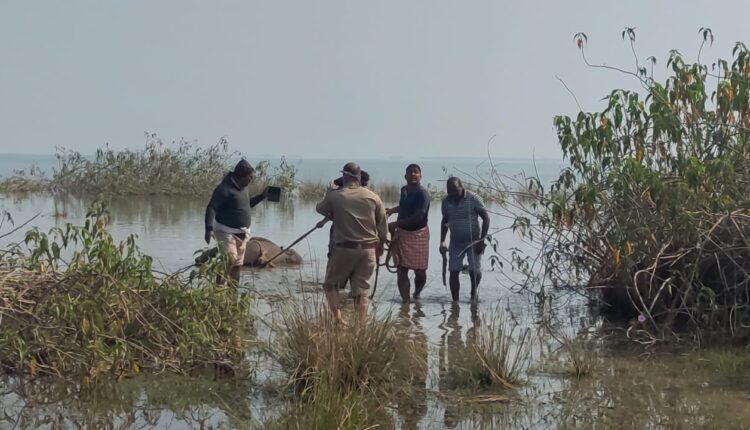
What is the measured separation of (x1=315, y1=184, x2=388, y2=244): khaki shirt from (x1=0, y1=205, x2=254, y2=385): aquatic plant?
1.08 metres

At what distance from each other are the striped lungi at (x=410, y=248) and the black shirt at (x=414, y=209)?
69mm

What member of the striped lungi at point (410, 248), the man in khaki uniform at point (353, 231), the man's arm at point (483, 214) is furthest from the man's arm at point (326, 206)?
the man's arm at point (483, 214)

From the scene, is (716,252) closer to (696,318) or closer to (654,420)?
(696,318)

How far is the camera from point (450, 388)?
6719 millimetres

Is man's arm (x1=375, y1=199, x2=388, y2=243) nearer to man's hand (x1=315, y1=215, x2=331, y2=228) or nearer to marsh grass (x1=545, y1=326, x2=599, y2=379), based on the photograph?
man's hand (x1=315, y1=215, x2=331, y2=228)

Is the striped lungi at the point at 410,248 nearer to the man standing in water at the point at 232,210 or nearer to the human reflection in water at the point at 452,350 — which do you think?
the human reflection in water at the point at 452,350

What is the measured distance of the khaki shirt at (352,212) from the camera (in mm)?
7973

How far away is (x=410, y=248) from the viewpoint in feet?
34.3

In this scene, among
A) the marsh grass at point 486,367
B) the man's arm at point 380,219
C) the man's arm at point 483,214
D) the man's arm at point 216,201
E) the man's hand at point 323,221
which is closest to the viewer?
the marsh grass at point 486,367

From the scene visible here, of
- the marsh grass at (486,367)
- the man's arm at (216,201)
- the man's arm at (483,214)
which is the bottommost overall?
the marsh grass at (486,367)

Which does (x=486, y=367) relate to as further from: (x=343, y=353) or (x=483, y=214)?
(x=483, y=214)

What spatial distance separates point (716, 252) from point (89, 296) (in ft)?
17.3

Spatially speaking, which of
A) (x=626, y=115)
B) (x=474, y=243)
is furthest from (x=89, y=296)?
(x=626, y=115)

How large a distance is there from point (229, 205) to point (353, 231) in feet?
6.39
